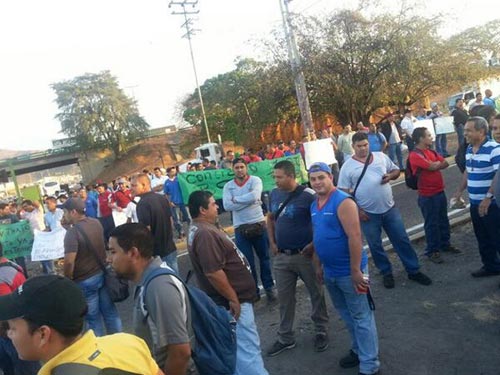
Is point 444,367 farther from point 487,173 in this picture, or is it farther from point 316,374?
point 487,173

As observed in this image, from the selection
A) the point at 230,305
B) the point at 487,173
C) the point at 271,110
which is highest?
the point at 271,110

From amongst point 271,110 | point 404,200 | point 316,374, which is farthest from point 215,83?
point 316,374

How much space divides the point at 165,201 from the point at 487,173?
3.71 metres

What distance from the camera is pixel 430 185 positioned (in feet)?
18.5

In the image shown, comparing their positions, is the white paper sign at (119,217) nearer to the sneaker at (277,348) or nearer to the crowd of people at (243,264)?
the crowd of people at (243,264)

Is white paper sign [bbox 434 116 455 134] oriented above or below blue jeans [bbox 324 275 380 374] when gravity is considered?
above

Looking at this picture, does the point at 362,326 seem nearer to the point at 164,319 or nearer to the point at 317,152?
the point at 164,319

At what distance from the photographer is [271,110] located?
27953 millimetres

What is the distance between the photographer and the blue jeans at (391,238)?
205 inches

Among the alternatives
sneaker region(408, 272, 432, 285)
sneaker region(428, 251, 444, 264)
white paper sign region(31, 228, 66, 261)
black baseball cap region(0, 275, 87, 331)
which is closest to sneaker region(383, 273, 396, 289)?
sneaker region(408, 272, 432, 285)

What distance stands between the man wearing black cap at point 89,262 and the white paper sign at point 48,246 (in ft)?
11.3

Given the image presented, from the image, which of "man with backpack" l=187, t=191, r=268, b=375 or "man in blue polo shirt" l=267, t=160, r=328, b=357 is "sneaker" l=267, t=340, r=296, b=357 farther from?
"man with backpack" l=187, t=191, r=268, b=375

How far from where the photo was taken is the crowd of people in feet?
5.52

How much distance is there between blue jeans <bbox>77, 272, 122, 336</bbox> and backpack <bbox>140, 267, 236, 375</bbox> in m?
2.29
